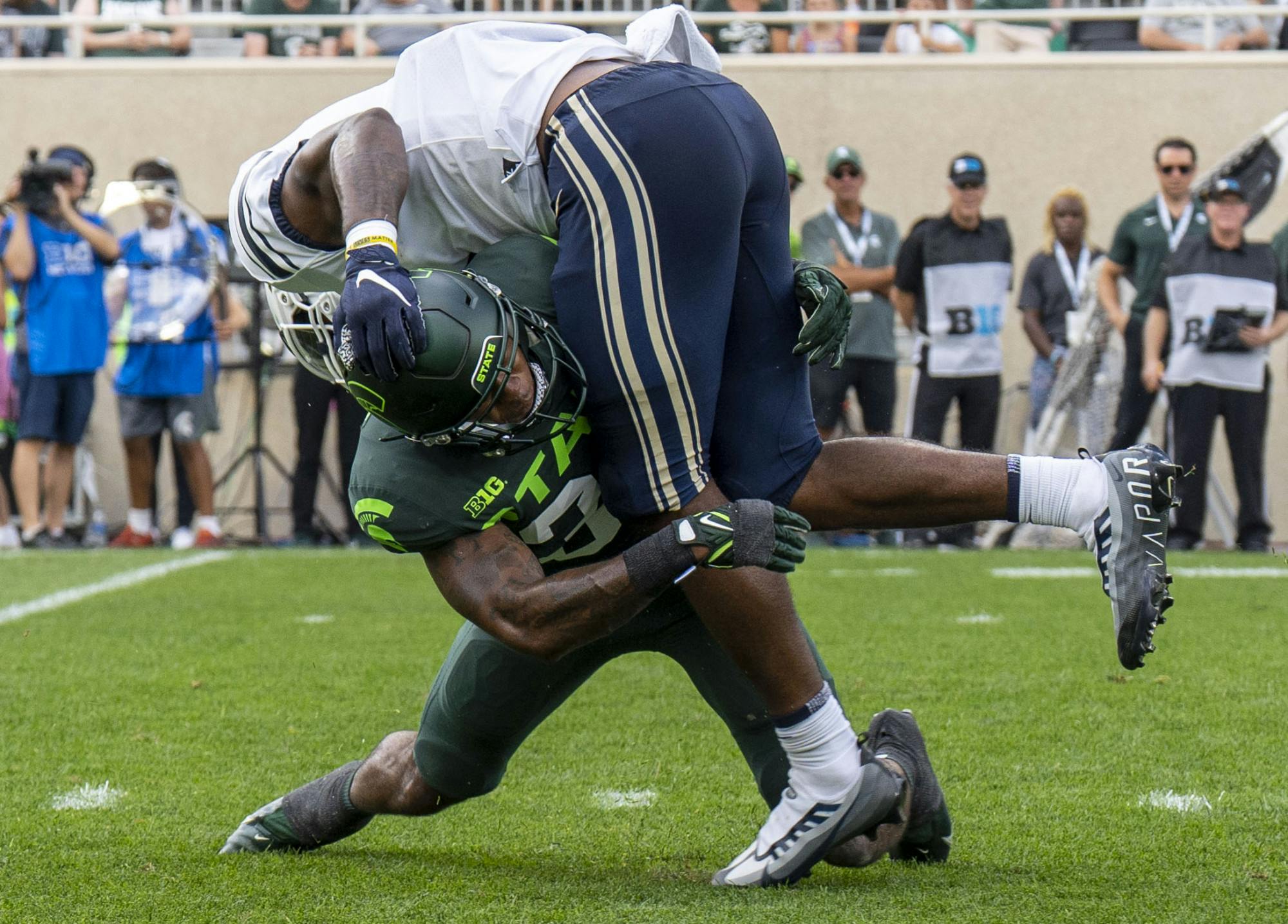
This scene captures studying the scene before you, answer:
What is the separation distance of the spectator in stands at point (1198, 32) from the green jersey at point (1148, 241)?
105 inches

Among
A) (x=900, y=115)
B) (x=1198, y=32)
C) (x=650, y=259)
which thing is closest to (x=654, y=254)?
(x=650, y=259)

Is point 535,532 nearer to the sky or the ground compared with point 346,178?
nearer to the ground

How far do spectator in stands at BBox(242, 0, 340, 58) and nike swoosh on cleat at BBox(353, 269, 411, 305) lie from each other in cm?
876

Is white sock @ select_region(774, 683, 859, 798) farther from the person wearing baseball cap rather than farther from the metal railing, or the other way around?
the metal railing

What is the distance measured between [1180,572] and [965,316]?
5.90 feet

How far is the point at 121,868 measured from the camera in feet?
9.18

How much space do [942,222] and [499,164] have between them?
5.58 meters

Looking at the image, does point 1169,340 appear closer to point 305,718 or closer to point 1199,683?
point 1199,683

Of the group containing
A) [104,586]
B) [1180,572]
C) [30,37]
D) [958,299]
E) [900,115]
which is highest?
[30,37]

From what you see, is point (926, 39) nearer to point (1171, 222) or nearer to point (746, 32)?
point (746, 32)

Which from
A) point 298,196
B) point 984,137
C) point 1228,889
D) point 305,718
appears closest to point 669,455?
point 298,196

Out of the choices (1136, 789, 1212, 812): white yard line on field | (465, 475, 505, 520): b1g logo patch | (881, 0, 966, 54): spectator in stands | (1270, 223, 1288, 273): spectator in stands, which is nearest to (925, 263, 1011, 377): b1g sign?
(1270, 223, 1288, 273): spectator in stands

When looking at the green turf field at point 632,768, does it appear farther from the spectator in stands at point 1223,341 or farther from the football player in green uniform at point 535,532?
the spectator in stands at point 1223,341

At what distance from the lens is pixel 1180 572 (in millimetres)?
6797
